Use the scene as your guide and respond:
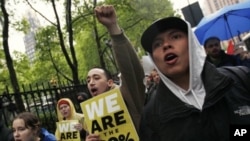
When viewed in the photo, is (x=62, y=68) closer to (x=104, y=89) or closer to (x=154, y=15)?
(x=154, y=15)

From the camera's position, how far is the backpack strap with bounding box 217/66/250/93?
1.97 meters

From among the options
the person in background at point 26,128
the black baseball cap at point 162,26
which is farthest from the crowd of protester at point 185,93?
the person in background at point 26,128

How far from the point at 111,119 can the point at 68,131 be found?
235 centimetres

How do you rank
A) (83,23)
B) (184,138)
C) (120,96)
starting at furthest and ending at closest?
(83,23)
(120,96)
(184,138)

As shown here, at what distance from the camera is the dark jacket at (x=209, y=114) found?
73.4 inches

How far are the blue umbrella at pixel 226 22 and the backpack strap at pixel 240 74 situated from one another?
606 centimetres

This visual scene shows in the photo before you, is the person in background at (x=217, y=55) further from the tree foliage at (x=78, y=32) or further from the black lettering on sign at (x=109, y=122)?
the tree foliage at (x=78, y=32)

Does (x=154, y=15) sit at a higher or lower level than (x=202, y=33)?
higher

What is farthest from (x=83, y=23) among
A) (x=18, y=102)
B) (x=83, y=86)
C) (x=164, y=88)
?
(x=164, y=88)

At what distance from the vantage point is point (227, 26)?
8.74m

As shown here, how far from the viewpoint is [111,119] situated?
3117 millimetres

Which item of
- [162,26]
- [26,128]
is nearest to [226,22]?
[26,128]

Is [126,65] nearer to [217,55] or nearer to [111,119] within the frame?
[111,119]

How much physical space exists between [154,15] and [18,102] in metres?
19.1
